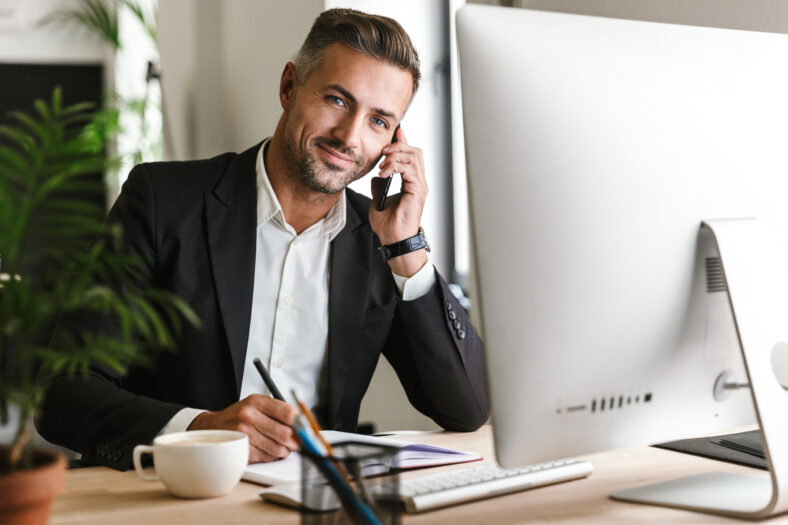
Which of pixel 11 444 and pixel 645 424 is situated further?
pixel 645 424

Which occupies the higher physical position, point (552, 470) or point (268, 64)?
point (268, 64)

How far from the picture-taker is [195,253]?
1.45 m

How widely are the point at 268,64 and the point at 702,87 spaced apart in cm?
216

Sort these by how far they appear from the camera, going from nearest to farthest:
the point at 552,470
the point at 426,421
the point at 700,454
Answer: the point at 552,470, the point at 700,454, the point at 426,421

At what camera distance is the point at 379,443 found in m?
1.05

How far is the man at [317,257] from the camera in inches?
56.0

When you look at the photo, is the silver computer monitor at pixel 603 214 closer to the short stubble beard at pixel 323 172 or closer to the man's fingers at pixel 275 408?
the man's fingers at pixel 275 408

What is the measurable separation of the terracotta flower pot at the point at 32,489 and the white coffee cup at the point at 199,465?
0.80 feet

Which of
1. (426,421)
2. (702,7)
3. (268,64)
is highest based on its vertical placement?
(268,64)

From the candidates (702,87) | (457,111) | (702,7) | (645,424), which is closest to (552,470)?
(645,424)

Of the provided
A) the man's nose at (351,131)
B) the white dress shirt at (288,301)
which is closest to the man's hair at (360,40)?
the man's nose at (351,131)

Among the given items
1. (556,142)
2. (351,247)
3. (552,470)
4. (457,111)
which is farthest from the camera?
(457,111)

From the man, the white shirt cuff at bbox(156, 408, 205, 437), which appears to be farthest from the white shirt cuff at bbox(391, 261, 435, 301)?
the white shirt cuff at bbox(156, 408, 205, 437)

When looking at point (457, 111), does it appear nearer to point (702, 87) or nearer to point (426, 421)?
point (426, 421)
